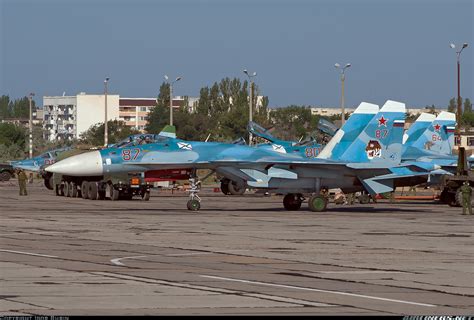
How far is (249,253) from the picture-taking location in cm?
2081

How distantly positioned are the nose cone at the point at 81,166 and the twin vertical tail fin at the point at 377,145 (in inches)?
341

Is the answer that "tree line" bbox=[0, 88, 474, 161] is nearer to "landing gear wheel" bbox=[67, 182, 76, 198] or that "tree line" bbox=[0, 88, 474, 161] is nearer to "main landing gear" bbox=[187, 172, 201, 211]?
"landing gear wheel" bbox=[67, 182, 76, 198]

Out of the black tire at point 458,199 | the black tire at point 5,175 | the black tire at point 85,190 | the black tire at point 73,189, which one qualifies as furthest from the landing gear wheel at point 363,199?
the black tire at point 5,175

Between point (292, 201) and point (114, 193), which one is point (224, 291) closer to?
point (292, 201)

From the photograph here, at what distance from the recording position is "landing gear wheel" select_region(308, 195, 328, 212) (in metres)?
37.8

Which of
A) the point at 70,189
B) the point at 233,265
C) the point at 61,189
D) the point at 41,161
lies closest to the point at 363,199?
the point at 70,189

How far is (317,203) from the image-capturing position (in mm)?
37938

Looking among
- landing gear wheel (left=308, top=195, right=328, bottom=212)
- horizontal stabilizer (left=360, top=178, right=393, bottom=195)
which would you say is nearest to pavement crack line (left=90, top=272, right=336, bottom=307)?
landing gear wheel (left=308, top=195, right=328, bottom=212)

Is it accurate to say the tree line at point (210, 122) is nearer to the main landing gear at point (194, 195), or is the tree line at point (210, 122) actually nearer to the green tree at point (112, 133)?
the green tree at point (112, 133)

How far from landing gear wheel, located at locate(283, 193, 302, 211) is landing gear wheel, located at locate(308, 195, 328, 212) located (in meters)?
0.85

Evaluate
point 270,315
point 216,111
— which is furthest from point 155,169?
point 216,111

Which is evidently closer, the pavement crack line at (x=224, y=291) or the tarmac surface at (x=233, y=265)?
the tarmac surface at (x=233, y=265)

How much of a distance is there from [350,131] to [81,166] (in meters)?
9.70

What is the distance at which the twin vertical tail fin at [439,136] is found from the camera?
50.8 meters
